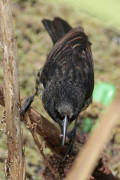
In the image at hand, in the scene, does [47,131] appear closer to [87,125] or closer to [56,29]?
[87,125]

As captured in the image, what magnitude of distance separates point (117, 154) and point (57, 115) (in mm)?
1523

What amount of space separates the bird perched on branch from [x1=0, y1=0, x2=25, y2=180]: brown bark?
0.70ft

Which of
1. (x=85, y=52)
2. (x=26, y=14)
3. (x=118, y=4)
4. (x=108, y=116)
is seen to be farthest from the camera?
(x=26, y=14)

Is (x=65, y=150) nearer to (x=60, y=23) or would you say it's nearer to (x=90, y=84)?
(x=90, y=84)

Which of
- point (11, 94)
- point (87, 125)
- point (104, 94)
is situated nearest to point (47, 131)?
point (11, 94)

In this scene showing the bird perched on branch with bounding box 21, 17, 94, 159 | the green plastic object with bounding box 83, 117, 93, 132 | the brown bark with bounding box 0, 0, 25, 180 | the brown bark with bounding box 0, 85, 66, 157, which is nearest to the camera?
the brown bark with bounding box 0, 0, 25, 180

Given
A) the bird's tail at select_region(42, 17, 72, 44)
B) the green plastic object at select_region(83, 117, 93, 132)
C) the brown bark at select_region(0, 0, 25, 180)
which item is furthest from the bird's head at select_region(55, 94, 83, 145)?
the bird's tail at select_region(42, 17, 72, 44)

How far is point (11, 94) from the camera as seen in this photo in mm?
1915

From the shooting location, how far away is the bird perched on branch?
2.54m

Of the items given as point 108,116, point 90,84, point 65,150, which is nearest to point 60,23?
point 90,84

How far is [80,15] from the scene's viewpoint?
6105 mm

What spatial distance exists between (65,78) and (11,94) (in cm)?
122

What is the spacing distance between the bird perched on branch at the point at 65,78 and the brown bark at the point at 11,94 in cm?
21

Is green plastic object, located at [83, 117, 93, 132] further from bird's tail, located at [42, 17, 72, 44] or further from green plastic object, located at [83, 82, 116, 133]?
bird's tail, located at [42, 17, 72, 44]
